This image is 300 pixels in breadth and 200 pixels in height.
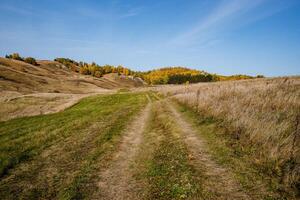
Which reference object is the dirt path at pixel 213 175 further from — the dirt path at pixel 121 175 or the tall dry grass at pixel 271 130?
the dirt path at pixel 121 175

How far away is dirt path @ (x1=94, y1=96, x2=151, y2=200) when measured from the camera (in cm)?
616

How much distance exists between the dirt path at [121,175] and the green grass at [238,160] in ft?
11.4

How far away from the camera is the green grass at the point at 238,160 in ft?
18.5

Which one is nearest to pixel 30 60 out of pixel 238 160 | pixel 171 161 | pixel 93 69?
pixel 93 69

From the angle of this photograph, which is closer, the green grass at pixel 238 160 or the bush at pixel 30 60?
the green grass at pixel 238 160

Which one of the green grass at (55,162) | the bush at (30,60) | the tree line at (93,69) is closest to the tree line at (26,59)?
the bush at (30,60)

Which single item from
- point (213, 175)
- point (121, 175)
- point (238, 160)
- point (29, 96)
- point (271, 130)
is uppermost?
point (271, 130)

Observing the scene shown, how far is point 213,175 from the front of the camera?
6715 mm

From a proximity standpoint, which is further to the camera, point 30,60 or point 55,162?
point 30,60

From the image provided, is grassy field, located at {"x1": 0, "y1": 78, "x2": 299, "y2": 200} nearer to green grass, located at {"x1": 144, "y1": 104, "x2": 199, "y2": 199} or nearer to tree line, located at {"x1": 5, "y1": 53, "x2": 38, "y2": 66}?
green grass, located at {"x1": 144, "y1": 104, "x2": 199, "y2": 199}

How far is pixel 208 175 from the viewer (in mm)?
6754

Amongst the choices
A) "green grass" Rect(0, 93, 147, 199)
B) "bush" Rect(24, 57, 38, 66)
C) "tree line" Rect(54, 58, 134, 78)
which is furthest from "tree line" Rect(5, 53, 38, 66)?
"green grass" Rect(0, 93, 147, 199)

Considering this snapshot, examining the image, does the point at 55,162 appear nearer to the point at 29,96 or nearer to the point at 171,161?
the point at 171,161

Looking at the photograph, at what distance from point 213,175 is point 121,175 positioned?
3.28m
